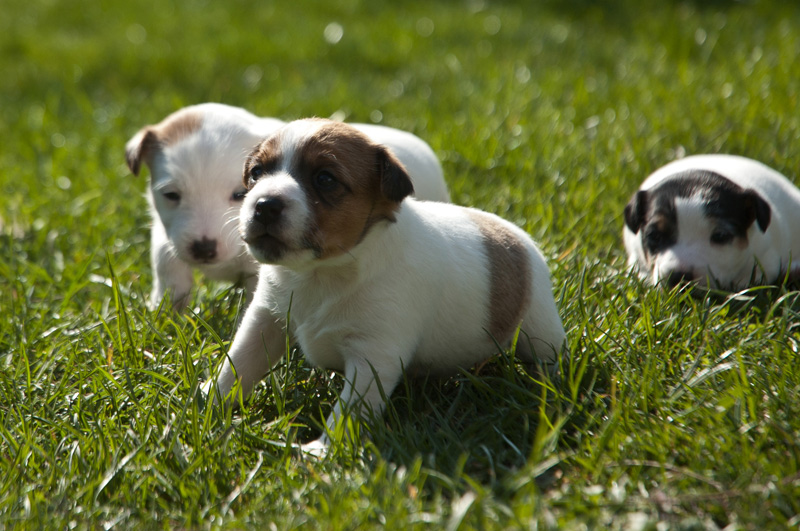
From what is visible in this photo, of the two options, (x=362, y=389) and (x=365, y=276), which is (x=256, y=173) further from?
(x=362, y=389)

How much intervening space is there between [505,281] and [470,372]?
423 mm

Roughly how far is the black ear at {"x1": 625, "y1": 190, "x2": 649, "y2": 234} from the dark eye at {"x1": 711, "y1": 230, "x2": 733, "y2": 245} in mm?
388

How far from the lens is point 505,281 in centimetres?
353

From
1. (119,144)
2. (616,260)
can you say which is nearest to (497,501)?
(616,260)

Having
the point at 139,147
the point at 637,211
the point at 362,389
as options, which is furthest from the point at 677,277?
the point at 139,147

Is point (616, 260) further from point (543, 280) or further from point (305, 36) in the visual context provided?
point (305, 36)

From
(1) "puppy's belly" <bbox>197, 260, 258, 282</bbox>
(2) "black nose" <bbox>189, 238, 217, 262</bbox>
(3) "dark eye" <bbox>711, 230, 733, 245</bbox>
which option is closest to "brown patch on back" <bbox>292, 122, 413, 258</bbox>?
(2) "black nose" <bbox>189, 238, 217, 262</bbox>

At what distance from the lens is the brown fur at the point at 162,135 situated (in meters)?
4.36

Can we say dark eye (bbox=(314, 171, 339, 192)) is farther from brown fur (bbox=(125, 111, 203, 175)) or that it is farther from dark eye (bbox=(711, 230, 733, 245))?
dark eye (bbox=(711, 230, 733, 245))

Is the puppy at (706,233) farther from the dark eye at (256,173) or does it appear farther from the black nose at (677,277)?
the dark eye at (256,173)

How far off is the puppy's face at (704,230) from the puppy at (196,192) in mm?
1592

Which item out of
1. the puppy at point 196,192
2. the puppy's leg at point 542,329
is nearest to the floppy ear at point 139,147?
the puppy at point 196,192

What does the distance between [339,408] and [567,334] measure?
1.16 m

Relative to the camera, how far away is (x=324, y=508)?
2590 mm
